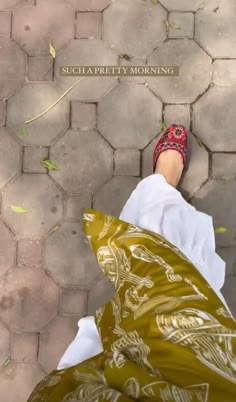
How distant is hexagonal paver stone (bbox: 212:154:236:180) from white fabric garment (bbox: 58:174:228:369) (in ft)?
0.79

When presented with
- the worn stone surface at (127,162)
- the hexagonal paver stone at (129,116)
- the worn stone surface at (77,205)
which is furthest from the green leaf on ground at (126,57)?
the worn stone surface at (77,205)

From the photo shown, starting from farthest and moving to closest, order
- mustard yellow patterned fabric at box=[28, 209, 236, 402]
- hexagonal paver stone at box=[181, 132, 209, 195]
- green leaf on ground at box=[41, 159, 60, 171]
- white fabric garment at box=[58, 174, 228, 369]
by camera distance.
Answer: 1. green leaf on ground at box=[41, 159, 60, 171]
2. hexagonal paver stone at box=[181, 132, 209, 195]
3. white fabric garment at box=[58, 174, 228, 369]
4. mustard yellow patterned fabric at box=[28, 209, 236, 402]

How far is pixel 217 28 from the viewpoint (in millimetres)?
2344

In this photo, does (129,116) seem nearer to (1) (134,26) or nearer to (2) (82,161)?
(2) (82,161)

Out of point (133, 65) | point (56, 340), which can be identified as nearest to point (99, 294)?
point (56, 340)

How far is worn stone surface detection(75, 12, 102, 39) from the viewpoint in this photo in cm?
244

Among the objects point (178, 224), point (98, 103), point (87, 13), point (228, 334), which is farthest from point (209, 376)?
point (87, 13)

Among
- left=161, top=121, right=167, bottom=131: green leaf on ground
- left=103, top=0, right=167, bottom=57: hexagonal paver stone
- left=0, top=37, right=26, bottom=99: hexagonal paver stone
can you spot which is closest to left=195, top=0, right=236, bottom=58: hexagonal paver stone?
left=103, top=0, right=167, bottom=57: hexagonal paver stone

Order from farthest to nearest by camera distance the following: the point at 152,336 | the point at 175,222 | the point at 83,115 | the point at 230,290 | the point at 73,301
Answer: the point at 83,115 → the point at 73,301 → the point at 230,290 → the point at 175,222 → the point at 152,336

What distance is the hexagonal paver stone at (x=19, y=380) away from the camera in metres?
2.29

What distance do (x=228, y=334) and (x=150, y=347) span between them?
0.22m

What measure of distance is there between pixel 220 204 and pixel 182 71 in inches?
25.3

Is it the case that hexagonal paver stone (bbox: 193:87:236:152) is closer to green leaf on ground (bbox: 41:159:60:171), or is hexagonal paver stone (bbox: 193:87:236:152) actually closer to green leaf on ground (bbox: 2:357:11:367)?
green leaf on ground (bbox: 41:159:60:171)

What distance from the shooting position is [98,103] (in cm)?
240
